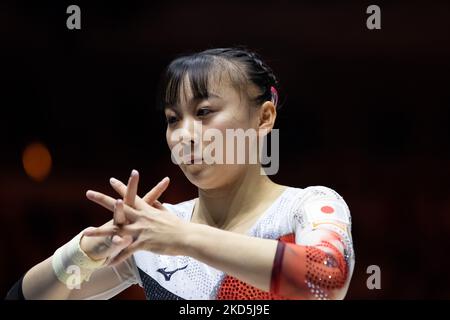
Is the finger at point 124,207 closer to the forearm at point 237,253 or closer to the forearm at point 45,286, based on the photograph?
the forearm at point 237,253

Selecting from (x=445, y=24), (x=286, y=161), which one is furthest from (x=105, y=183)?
(x=445, y=24)

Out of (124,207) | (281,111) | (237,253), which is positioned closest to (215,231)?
(237,253)

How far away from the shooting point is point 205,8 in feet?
7.61

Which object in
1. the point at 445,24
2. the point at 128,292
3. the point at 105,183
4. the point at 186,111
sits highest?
the point at 445,24

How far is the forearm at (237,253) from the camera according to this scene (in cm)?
114

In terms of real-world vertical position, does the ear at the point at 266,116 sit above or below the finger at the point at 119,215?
above

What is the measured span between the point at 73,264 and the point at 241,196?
0.39 meters

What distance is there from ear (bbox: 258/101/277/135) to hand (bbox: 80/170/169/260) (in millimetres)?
318

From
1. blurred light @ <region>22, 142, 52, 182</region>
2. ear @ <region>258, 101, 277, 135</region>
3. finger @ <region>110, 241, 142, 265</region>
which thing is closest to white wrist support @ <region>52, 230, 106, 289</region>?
finger @ <region>110, 241, 142, 265</region>

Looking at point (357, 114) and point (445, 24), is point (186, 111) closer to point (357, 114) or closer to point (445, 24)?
point (357, 114)

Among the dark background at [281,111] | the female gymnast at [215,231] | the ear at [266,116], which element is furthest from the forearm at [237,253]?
the dark background at [281,111]

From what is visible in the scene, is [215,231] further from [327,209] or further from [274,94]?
[274,94]

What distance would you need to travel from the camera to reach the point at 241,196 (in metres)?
1.49
